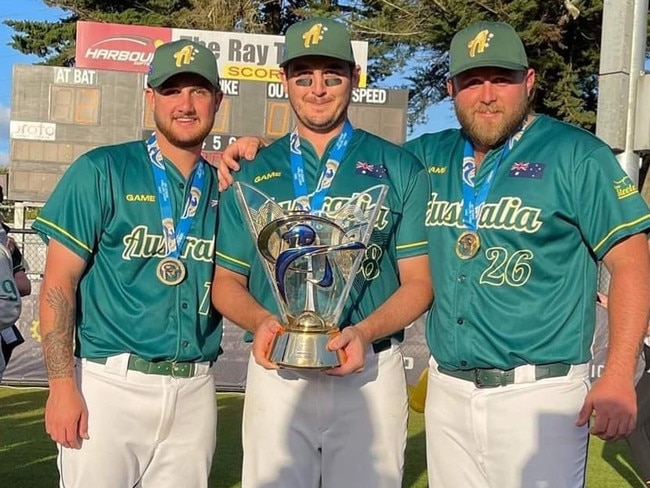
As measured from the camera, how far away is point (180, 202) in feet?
12.4

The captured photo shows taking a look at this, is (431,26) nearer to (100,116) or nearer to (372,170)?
(100,116)

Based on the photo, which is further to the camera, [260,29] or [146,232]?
[260,29]

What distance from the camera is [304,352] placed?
306cm

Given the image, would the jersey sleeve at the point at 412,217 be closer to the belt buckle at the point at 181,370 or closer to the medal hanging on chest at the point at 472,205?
the medal hanging on chest at the point at 472,205

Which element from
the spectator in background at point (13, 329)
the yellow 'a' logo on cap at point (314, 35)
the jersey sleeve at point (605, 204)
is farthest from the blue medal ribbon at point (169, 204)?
the spectator in background at point (13, 329)

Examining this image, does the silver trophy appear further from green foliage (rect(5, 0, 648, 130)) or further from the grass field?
green foliage (rect(5, 0, 648, 130))

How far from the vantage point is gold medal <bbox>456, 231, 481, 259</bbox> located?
350cm

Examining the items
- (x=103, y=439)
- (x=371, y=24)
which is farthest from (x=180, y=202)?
(x=371, y=24)

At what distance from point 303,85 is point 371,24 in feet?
73.5

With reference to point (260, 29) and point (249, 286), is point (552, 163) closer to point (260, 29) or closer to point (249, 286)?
point (249, 286)

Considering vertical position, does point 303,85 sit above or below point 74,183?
above

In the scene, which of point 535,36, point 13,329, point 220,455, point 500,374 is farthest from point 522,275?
point 535,36

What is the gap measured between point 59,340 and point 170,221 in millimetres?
637

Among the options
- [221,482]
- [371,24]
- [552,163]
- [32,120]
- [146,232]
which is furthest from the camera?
[371,24]
